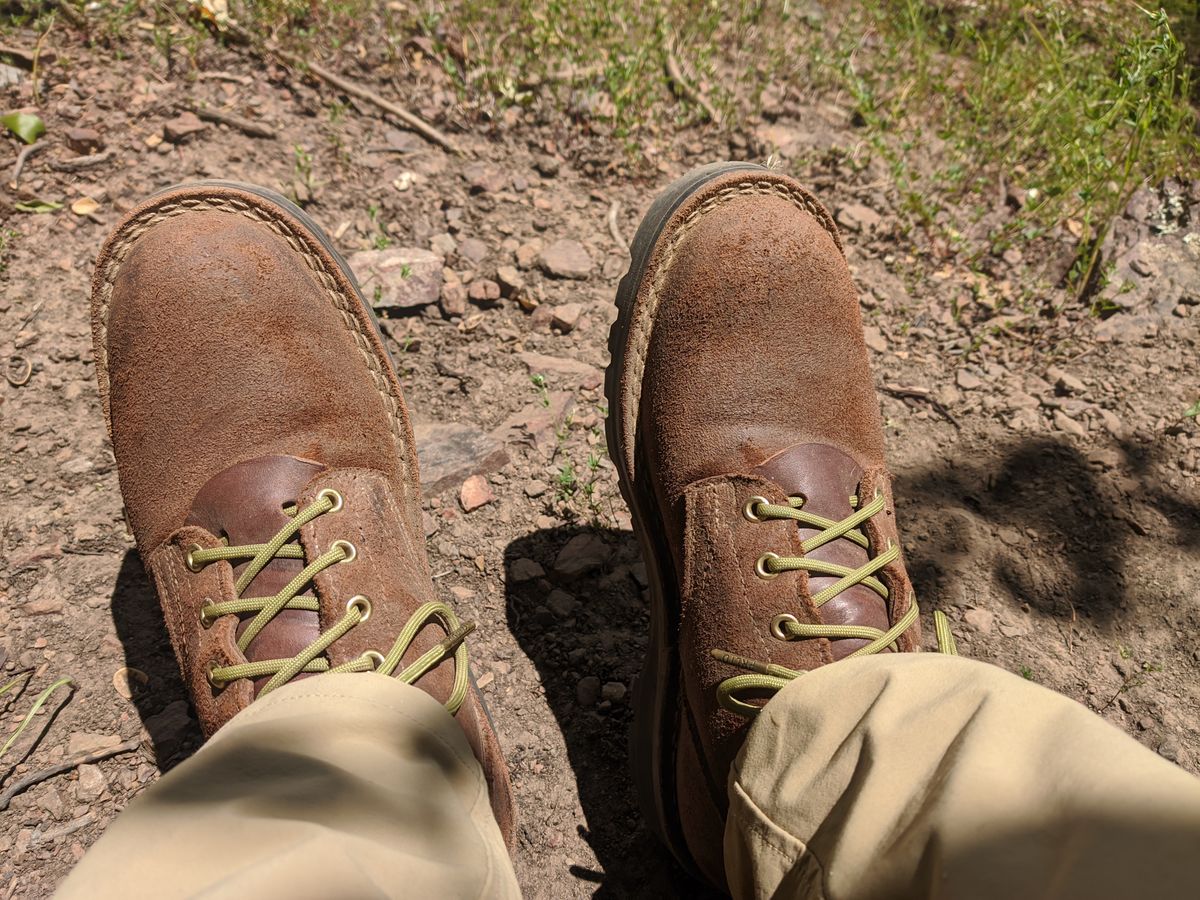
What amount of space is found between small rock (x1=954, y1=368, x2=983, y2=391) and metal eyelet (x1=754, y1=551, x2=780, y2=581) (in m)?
1.17

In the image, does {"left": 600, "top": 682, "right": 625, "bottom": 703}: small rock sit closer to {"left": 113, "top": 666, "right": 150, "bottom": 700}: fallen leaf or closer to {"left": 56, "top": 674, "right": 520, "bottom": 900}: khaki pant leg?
{"left": 56, "top": 674, "right": 520, "bottom": 900}: khaki pant leg

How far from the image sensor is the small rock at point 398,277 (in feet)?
7.84

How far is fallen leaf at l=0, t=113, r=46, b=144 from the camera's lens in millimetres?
2480

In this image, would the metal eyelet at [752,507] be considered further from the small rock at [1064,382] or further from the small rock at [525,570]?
the small rock at [1064,382]

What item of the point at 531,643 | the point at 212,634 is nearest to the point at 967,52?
the point at 531,643

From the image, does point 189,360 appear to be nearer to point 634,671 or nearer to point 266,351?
point 266,351

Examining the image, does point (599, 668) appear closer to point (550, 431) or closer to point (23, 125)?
point (550, 431)

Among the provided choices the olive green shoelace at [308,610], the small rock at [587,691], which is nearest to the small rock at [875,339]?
the small rock at [587,691]

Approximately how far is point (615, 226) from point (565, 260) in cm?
23

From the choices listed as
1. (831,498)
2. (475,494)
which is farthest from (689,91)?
(831,498)

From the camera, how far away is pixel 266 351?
5.96 ft

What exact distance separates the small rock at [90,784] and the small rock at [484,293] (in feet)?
4.80

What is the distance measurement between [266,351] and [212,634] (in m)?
0.61

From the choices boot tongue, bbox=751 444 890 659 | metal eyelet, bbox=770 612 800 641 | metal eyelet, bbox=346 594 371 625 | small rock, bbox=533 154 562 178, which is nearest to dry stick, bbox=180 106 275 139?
small rock, bbox=533 154 562 178
